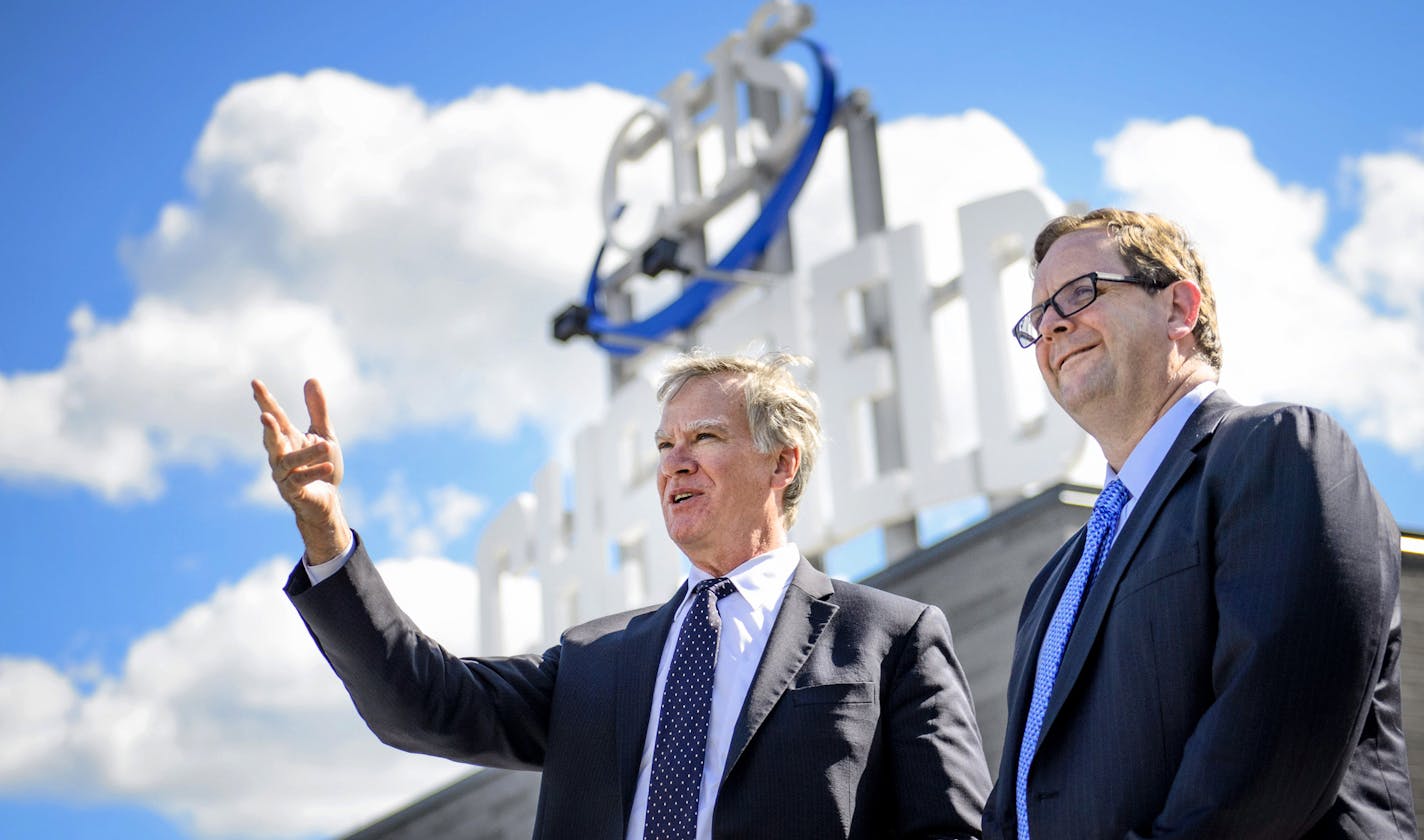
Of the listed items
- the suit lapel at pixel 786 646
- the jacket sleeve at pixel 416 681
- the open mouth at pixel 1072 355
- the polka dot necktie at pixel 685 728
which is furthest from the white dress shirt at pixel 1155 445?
the jacket sleeve at pixel 416 681

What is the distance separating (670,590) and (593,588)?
115 centimetres

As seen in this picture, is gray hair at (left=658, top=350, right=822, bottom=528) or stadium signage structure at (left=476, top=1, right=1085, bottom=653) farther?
stadium signage structure at (left=476, top=1, right=1085, bottom=653)

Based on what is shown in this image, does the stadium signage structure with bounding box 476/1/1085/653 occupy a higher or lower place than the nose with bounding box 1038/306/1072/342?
higher

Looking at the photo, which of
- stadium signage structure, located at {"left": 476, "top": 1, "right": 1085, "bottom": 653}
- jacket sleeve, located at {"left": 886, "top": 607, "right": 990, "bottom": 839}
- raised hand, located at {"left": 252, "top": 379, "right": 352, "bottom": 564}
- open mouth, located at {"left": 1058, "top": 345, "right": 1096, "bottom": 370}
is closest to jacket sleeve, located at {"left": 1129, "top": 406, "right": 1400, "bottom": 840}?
open mouth, located at {"left": 1058, "top": 345, "right": 1096, "bottom": 370}

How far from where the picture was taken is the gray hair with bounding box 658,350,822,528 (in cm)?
328

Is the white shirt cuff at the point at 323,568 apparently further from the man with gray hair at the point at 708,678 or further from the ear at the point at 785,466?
the ear at the point at 785,466

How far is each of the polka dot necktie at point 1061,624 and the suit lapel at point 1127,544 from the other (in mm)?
44

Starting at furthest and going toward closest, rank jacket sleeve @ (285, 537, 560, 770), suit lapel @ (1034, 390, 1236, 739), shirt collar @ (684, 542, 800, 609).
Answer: shirt collar @ (684, 542, 800, 609) → jacket sleeve @ (285, 537, 560, 770) → suit lapel @ (1034, 390, 1236, 739)

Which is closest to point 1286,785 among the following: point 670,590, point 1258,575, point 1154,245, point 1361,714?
point 1361,714

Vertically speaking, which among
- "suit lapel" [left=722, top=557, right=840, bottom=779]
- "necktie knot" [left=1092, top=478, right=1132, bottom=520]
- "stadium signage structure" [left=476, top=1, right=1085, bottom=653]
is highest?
"stadium signage structure" [left=476, top=1, right=1085, bottom=653]

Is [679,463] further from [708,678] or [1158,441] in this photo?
[1158,441]

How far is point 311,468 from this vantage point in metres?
2.63

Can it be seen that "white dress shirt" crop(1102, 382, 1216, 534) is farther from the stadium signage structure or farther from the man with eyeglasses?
the stadium signage structure

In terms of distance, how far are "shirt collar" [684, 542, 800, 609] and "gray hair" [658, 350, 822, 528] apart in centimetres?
11
